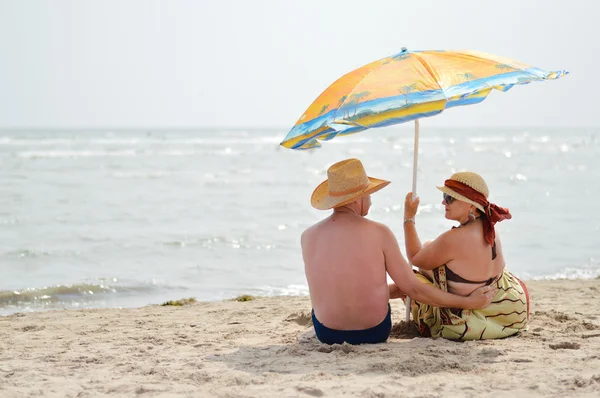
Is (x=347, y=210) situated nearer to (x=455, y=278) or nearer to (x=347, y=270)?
(x=347, y=270)

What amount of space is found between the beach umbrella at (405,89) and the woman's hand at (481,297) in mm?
1128

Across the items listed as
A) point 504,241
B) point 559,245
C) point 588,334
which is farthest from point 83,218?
point 588,334

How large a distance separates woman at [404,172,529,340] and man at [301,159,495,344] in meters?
0.13

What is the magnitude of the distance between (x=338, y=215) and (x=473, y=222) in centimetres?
85

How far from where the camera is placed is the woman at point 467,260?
167 inches

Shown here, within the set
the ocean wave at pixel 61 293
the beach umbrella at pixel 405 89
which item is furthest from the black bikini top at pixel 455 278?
the ocean wave at pixel 61 293

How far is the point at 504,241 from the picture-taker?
10.6 metres

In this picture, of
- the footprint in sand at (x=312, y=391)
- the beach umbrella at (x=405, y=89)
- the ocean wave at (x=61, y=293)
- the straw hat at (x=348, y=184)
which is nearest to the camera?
the footprint in sand at (x=312, y=391)

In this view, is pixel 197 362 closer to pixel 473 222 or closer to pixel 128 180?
pixel 473 222

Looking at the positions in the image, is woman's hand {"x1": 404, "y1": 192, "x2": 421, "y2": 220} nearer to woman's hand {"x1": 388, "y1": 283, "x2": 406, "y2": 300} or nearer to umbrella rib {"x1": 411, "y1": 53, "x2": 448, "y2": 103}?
woman's hand {"x1": 388, "y1": 283, "x2": 406, "y2": 300}

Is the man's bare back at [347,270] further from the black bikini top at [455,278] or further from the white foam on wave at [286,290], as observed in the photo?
the white foam on wave at [286,290]

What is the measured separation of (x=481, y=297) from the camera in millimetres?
4281

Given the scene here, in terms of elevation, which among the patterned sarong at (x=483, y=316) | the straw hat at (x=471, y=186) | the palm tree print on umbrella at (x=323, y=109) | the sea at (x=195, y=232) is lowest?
the sea at (x=195, y=232)

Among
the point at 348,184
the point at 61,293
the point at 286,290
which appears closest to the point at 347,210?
the point at 348,184
